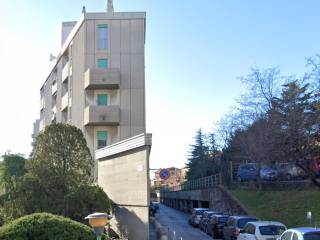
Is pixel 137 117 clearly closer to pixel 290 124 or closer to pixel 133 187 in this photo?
pixel 290 124

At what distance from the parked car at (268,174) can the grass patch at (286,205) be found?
12.0 ft

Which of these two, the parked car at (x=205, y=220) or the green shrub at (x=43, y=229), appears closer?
the green shrub at (x=43, y=229)

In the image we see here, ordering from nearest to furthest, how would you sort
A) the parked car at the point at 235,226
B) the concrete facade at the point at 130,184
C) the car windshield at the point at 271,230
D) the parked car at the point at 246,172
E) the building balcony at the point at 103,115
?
the car windshield at the point at 271,230
the concrete facade at the point at 130,184
the parked car at the point at 235,226
the building balcony at the point at 103,115
the parked car at the point at 246,172

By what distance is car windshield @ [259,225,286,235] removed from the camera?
2169cm

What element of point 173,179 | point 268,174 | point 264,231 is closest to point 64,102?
point 268,174

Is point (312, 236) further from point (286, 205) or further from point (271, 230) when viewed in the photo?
point (286, 205)

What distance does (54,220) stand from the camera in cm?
1547

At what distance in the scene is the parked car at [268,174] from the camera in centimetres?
4522

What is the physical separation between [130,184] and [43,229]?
895cm

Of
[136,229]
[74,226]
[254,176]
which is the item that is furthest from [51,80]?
[74,226]

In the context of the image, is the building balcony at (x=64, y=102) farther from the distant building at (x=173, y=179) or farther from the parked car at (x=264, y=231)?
the distant building at (x=173, y=179)

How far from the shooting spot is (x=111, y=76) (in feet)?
151

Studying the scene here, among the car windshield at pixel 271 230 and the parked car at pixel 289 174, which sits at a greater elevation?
the parked car at pixel 289 174

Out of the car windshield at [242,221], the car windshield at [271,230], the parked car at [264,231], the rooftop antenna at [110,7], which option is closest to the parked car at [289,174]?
the car windshield at [242,221]
